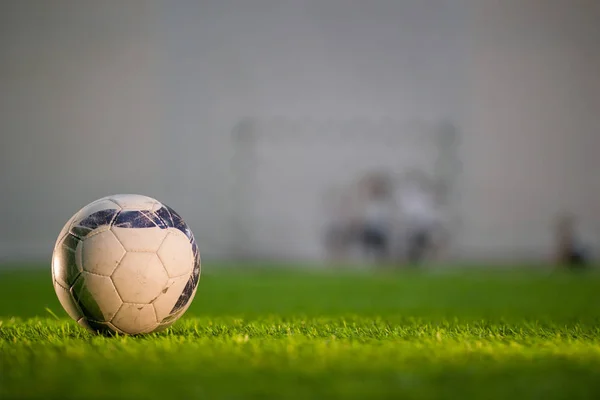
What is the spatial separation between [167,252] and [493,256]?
11512mm

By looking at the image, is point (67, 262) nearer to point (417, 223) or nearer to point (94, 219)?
point (94, 219)

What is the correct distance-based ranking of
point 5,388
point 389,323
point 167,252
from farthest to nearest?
point 389,323 → point 167,252 → point 5,388

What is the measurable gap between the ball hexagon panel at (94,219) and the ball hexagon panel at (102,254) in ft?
0.14

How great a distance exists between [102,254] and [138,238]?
0.44ft

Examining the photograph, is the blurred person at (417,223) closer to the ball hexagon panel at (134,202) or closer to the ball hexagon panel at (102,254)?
the ball hexagon panel at (134,202)

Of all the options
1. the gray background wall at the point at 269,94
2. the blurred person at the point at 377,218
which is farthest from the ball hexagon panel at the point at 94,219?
the gray background wall at the point at 269,94

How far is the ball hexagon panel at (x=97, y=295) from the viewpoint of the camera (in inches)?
95.4

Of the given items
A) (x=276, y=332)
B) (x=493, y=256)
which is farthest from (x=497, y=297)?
(x=493, y=256)

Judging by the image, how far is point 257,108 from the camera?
13695 millimetres

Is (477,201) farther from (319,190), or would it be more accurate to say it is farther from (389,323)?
(389,323)

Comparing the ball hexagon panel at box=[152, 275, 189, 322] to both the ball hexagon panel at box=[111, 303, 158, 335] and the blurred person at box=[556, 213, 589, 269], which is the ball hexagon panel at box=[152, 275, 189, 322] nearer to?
the ball hexagon panel at box=[111, 303, 158, 335]

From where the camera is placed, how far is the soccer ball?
243 cm

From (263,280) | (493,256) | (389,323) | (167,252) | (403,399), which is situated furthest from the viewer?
(493,256)

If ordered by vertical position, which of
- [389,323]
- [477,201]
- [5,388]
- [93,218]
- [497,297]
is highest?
[93,218]
